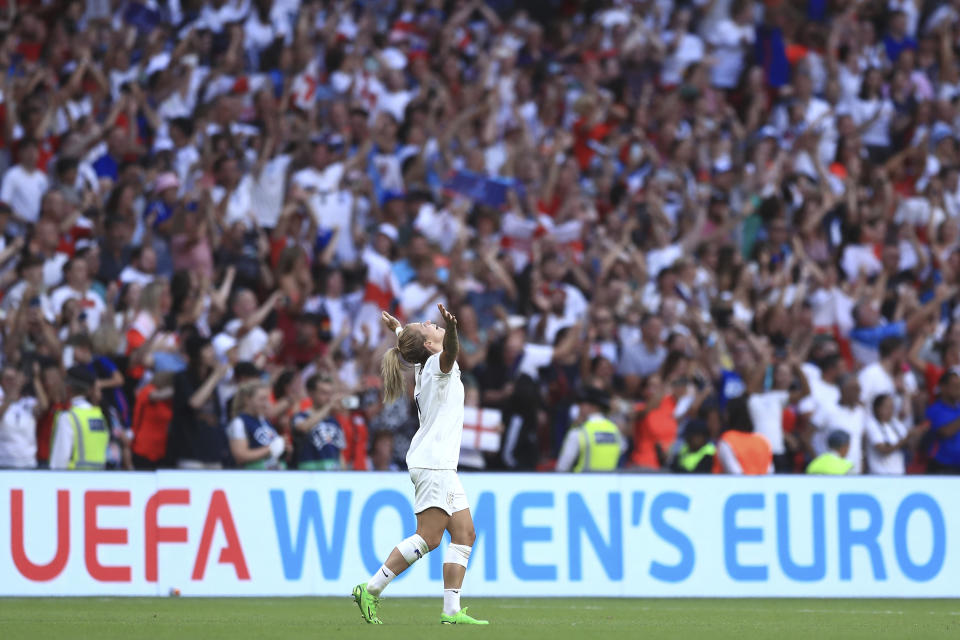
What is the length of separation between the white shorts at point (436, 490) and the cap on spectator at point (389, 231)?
26.7 feet

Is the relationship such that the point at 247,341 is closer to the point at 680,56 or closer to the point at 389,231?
the point at 389,231

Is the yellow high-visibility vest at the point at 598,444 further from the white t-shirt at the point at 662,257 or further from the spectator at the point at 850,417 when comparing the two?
the white t-shirt at the point at 662,257

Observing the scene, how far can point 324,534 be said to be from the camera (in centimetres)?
1488

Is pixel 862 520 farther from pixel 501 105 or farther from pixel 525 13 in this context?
pixel 525 13

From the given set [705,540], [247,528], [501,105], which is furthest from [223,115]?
[705,540]

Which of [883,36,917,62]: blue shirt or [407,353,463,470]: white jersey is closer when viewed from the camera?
[407,353,463,470]: white jersey

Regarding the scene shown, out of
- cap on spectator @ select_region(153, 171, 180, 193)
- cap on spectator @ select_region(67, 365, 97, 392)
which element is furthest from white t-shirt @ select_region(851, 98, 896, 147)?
cap on spectator @ select_region(67, 365, 97, 392)

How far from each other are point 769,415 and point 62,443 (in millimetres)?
7158

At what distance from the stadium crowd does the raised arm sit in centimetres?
482

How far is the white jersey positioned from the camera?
1038 centimetres

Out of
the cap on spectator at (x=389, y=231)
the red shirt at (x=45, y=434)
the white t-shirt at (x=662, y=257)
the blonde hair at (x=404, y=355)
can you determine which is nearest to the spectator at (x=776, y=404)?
the white t-shirt at (x=662, y=257)

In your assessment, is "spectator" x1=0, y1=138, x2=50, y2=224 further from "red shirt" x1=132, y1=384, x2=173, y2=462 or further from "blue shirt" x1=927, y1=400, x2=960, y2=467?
"blue shirt" x1=927, y1=400, x2=960, y2=467

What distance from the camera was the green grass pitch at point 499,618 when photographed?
10047 mm

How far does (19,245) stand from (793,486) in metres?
8.25
